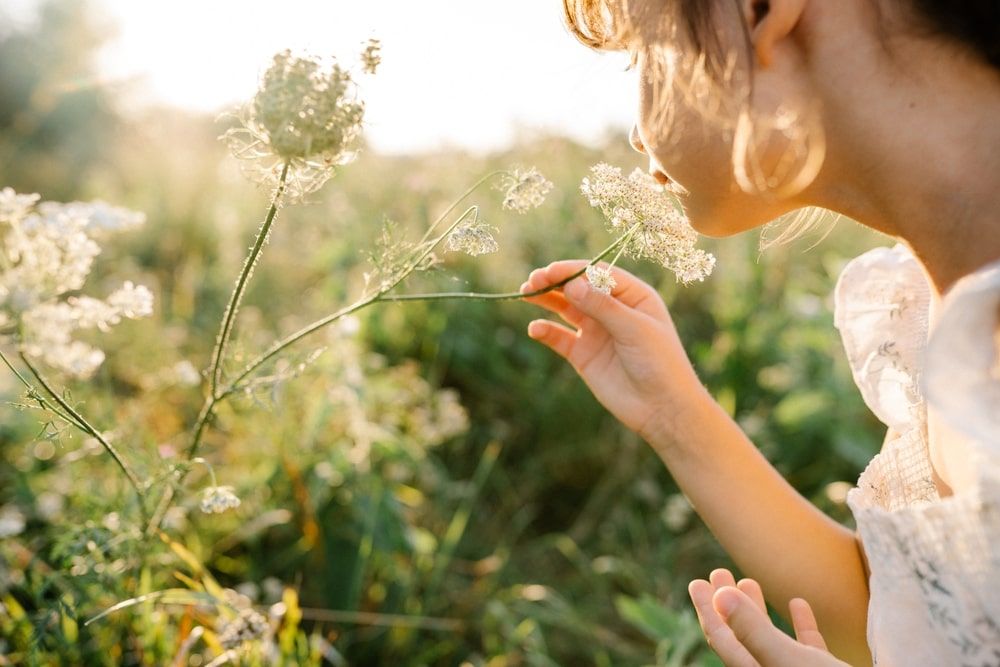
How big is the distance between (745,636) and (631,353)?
0.49 m

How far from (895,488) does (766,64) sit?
2.26 feet

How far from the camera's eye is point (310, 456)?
2.09 metres

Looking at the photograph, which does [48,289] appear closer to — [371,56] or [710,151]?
[371,56]

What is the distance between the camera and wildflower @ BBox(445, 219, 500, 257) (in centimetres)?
98

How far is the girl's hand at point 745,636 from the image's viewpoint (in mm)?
926

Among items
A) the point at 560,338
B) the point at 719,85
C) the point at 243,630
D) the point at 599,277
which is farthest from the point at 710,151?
the point at 243,630

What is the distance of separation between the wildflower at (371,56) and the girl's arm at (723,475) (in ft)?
1.88

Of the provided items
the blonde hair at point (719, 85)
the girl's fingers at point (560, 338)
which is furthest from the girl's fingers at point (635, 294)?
the blonde hair at point (719, 85)

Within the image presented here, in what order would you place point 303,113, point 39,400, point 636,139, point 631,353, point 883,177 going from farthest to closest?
point 631,353
point 636,139
point 883,177
point 39,400
point 303,113

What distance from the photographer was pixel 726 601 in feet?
3.22

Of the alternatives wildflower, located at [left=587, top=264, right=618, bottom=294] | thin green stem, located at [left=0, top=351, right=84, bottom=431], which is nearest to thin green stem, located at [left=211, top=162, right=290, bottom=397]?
thin green stem, located at [left=0, top=351, right=84, bottom=431]

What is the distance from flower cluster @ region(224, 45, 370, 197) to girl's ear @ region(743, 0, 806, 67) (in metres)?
0.45

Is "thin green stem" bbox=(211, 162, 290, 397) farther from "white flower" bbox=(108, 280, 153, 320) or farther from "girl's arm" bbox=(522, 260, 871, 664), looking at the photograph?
"girl's arm" bbox=(522, 260, 871, 664)

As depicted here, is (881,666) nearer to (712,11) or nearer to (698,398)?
(698,398)
